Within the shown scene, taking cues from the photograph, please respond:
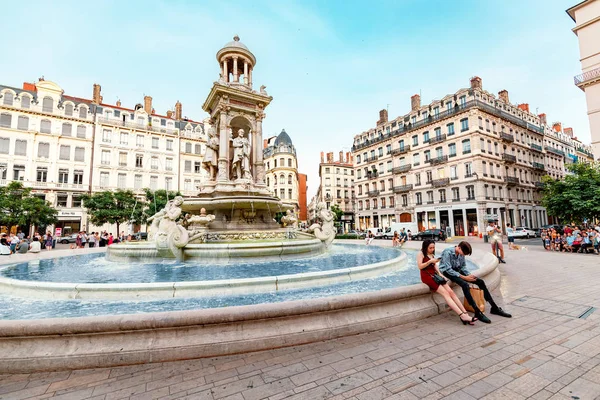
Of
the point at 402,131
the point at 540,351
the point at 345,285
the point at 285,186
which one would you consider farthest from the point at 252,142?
the point at 285,186

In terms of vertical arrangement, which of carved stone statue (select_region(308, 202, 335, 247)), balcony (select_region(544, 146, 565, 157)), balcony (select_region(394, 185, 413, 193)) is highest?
balcony (select_region(544, 146, 565, 157))

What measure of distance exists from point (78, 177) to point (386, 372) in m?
47.2

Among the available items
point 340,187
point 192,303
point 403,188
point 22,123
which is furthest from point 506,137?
point 22,123

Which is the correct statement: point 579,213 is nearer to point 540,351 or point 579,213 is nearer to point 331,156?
point 540,351

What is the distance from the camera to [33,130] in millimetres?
35281

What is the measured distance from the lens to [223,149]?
12961 millimetres

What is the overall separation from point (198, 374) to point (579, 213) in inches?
1106

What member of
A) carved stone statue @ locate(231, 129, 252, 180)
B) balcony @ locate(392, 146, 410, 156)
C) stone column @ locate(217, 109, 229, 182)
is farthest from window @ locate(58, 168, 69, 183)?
balcony @ locate(392, 146, 410, 156)

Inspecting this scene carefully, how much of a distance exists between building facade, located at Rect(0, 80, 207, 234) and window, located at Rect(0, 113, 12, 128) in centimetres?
9

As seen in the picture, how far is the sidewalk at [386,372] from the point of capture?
244 centimetres

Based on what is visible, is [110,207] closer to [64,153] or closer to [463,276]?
[64,153]

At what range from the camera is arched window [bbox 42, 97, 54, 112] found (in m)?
36.5

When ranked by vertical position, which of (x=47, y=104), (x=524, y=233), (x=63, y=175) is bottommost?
(x=524, y=233)

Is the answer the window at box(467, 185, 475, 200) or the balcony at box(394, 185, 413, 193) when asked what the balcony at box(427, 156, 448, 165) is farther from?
the window at box(467, 185, 475, 200)
